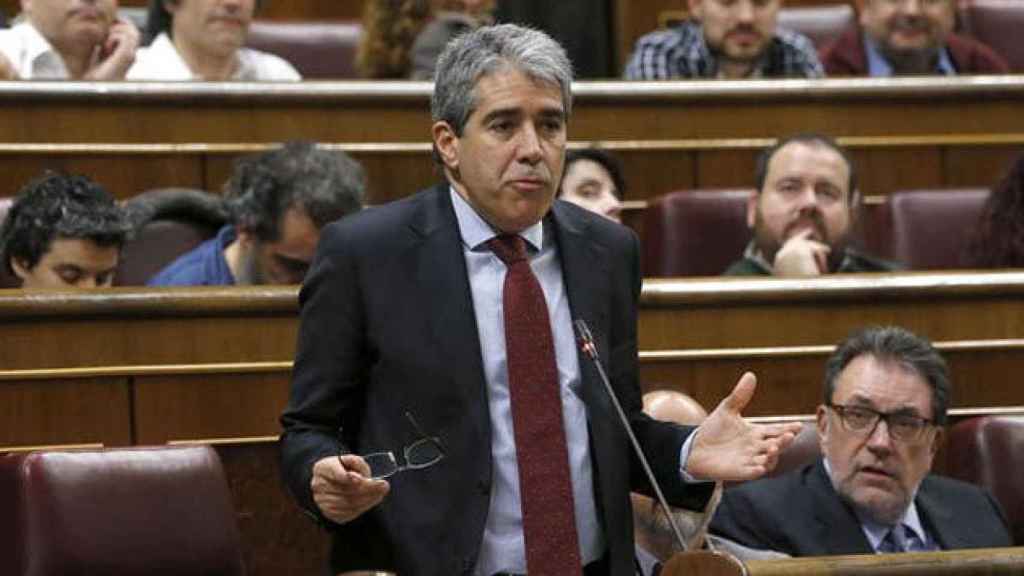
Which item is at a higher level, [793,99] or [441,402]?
[793,99]

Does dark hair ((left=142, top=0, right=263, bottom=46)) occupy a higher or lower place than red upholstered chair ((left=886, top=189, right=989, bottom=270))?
higher

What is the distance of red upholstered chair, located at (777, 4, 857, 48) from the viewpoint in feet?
7.20

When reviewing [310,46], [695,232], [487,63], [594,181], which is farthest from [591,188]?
[487,63]

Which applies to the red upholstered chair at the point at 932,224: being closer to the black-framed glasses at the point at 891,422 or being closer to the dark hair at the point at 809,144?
the dark hair at the point at 809,144

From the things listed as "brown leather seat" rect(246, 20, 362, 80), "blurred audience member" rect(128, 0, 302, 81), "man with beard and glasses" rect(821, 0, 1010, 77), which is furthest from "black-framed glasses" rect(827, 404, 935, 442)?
"brown leather seat" rect(246, 20, 362, 80)

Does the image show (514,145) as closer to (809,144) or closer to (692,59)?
(809,144)

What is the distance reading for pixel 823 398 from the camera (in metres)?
1.27

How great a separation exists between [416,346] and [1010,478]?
49cm

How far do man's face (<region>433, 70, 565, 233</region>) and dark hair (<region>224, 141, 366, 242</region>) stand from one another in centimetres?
51

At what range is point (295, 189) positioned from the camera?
1.41 metres

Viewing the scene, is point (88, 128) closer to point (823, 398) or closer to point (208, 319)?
point (208, 319)

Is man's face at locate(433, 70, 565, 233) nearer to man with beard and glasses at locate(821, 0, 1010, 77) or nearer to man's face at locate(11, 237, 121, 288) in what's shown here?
man's face at locate(11, 237, 121, 288)

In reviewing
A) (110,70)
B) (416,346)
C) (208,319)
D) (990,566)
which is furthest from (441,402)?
(110,70)

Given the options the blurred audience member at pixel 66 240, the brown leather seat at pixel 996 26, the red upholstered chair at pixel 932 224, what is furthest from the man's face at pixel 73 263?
the brown leather seat at pixel 996 26
